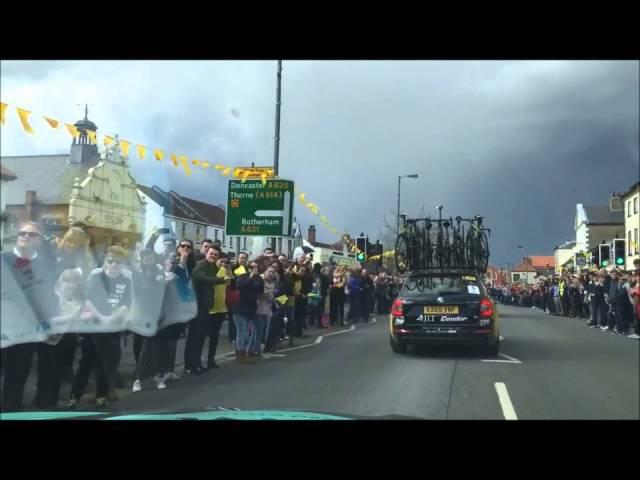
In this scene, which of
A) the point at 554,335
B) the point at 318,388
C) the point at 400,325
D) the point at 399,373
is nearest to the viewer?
the point at 318,388

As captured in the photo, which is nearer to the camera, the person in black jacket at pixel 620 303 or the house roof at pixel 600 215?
the house roof at pixel 600 215

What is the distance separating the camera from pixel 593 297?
213 inches

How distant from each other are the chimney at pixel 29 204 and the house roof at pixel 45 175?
0.03m

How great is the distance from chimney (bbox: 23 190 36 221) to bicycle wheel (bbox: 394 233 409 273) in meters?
5.39

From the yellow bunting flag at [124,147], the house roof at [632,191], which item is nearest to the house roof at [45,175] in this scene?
the yellow bunting flag at [124,147]

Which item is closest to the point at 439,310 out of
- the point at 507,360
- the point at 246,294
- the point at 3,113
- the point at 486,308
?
the point at 486,308

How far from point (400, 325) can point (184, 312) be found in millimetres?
2758

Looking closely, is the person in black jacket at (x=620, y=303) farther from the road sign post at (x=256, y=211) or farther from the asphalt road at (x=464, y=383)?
the road sign post at (x=256, y=211)

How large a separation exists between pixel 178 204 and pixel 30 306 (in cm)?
218

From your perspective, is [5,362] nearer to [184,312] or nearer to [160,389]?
[160,389]

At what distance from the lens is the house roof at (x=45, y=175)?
159 inches
